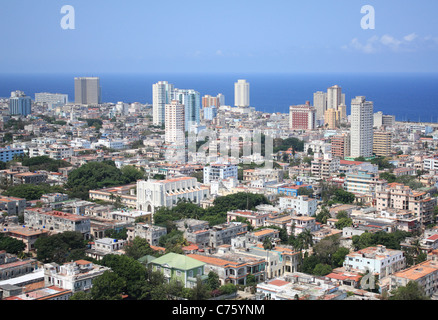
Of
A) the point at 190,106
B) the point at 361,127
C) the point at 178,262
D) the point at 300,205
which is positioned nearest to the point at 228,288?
the point at 178,262

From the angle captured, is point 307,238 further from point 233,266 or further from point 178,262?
point 178,262

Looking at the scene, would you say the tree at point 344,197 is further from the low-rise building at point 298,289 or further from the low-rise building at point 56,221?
the low-rise building at point 298,289

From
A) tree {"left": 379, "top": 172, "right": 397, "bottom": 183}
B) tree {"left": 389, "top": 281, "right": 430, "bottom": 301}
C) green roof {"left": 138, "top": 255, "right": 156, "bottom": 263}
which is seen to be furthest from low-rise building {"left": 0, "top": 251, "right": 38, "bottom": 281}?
tree {"left": 379, "top": 172, "right": 397, "bottom": 183}

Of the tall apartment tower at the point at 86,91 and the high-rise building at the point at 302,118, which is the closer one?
the high-rise building at the point at 302,118

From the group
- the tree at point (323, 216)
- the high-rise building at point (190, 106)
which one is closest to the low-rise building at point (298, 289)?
the tree at point (323, 216)
